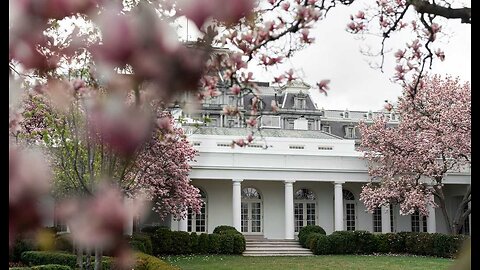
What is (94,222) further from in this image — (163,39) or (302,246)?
(302,246)

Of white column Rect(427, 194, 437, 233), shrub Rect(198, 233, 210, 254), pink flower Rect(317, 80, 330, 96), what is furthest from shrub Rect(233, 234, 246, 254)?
pink flower Rect(317, 80, 330, 96)

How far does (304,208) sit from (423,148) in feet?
21.1

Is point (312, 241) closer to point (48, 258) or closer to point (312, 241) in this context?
point (312, 241)

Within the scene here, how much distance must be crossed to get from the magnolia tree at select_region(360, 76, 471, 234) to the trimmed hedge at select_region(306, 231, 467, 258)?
1114 mm

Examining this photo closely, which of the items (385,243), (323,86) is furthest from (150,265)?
(385,243)

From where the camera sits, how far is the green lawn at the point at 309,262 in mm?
17828

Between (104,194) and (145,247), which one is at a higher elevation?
(104,194)

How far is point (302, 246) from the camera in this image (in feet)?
79.2

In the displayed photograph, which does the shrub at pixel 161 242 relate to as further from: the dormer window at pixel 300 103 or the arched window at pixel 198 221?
the dormer window at pixel 300 103

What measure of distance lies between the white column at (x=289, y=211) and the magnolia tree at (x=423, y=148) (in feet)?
9.61

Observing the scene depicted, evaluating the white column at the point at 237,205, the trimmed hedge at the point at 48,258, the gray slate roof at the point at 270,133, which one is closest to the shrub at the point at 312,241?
Answer: the white column at the point at 237,205
